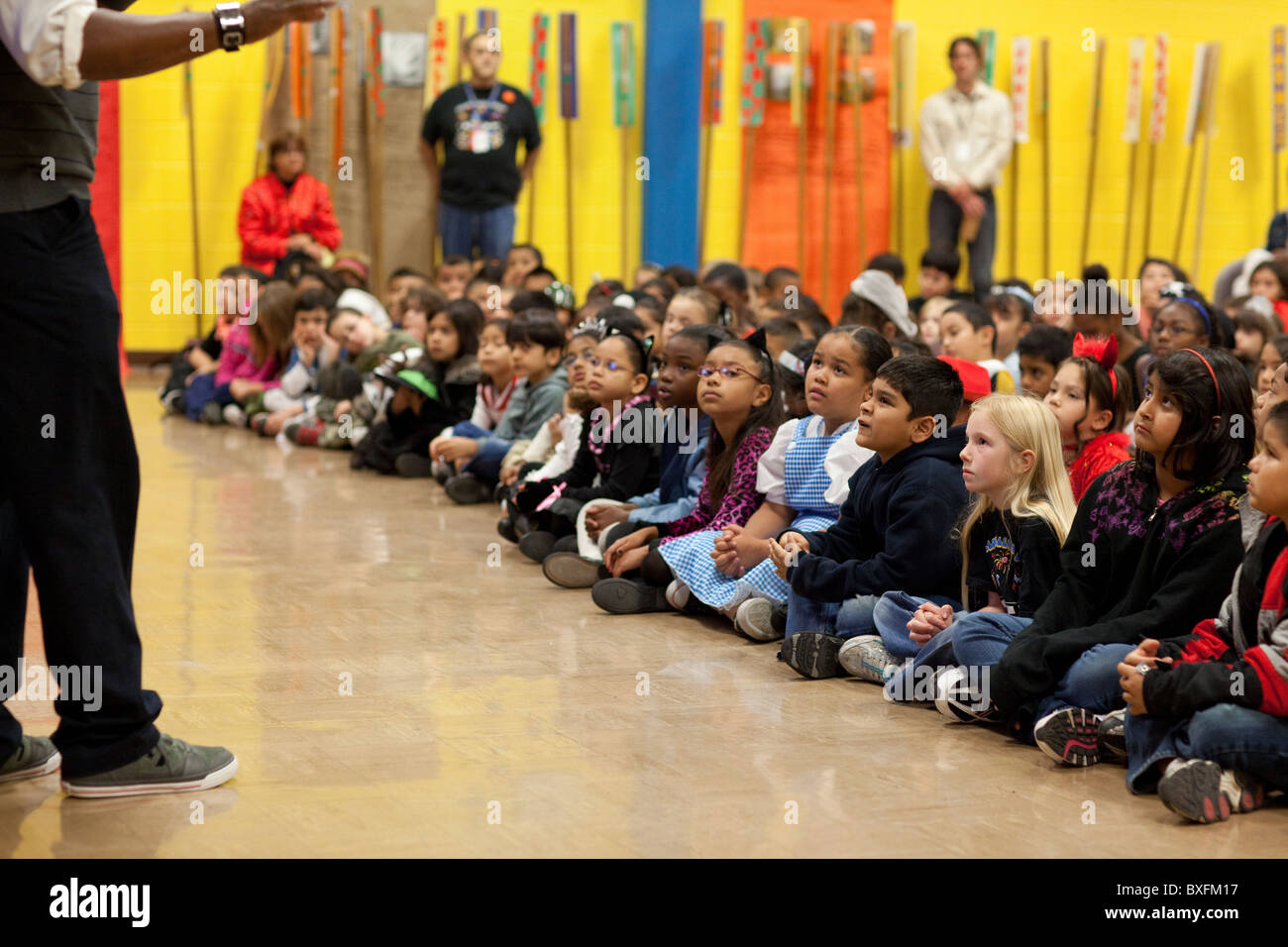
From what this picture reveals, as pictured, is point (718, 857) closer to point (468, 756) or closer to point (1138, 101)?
point (468, 756)

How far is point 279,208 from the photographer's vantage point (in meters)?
10.1

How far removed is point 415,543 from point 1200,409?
2884mm

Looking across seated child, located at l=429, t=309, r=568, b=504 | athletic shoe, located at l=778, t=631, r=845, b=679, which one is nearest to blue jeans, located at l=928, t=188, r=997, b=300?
seated child, located at l=429, t=309, r=568, b=504

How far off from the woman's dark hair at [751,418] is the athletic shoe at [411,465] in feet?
8.62

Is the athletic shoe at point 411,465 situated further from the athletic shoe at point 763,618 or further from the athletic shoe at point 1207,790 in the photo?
the athletic shoe at point 1207,790

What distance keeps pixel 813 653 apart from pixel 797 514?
2.06 feet

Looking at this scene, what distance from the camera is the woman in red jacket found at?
999cm

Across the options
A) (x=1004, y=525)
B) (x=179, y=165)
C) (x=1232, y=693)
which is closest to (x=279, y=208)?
(x=179, y=165)

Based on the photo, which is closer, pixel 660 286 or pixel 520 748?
pixel 520 748

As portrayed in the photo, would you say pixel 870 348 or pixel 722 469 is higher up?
pixel 870 348

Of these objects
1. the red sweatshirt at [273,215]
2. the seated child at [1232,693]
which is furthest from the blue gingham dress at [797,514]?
the red sweatshirt at [273,215]

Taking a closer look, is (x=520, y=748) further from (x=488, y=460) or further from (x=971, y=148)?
(x=971, y=148)

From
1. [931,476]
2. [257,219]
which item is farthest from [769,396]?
[257,219]

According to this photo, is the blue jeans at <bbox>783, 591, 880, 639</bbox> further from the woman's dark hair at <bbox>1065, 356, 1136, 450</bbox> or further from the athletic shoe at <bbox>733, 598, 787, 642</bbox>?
the woman's dark hair at <bbox>1065, 356, 1136, 450</bbox>
